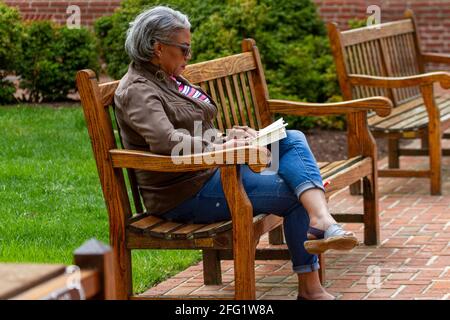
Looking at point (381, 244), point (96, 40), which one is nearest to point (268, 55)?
point (96, 40)

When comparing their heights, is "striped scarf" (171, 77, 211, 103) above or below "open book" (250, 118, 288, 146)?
above

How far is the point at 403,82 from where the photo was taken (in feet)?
27.8

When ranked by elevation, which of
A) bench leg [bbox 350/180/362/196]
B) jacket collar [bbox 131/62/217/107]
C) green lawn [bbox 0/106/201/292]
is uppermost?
jacket collar [bbox 131/62/217/107]

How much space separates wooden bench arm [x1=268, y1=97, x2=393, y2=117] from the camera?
678cm

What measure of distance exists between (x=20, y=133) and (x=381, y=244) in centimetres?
430

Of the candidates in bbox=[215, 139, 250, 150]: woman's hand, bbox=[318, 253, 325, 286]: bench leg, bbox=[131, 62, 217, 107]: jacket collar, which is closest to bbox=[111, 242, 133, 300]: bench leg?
bbox=[215, 139, 250, 150]: woman's hand

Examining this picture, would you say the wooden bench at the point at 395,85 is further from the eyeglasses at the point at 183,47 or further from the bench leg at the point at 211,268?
the eyeglasses at the point at 183,47

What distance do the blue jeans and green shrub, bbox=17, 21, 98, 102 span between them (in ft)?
23.5

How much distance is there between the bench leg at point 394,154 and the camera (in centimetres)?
921

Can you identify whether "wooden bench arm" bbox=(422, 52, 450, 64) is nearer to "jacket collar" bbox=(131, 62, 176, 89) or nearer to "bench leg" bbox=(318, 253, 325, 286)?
"bench leg" bbox=(318, 253, 325, 286)

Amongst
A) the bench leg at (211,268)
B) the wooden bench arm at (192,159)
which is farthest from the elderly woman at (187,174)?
the bench leg at (211,268)

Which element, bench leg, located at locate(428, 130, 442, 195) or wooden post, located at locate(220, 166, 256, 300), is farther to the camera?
bench leg, located at locate(428, 130, 442, 195)

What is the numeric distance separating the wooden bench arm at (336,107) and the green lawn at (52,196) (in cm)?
98

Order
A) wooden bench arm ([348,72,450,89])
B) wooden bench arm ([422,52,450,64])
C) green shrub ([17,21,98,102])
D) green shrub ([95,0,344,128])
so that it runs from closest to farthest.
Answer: wooden bench arm ([348,72,450,89]), wooden bench arm ([422,52,450,64]), green shrub ([95,0,344,128]), green shrub ([17,21,98,102])
